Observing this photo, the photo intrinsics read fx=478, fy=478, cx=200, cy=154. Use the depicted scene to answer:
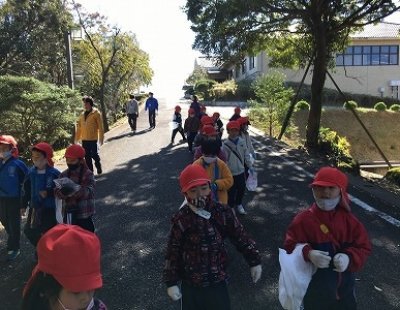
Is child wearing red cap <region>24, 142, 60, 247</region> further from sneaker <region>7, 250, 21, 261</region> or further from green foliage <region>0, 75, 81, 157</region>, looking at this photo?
green foliage <region>0, 75, 81, 157</region>

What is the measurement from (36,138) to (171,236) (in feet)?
38.2

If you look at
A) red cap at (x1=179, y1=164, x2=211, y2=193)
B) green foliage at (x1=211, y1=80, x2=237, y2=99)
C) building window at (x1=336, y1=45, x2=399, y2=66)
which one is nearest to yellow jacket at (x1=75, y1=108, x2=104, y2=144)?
red cap at (x1=179, y1=164, x2=211, y2=193)

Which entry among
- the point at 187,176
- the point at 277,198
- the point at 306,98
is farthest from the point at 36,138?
the point at 306,98

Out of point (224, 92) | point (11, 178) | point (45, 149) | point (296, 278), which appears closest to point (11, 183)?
point (11, 178)

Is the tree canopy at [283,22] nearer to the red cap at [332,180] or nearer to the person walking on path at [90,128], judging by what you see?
the person walking on path at [90,128]

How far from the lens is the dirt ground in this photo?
26.0 m

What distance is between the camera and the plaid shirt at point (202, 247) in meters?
3.40

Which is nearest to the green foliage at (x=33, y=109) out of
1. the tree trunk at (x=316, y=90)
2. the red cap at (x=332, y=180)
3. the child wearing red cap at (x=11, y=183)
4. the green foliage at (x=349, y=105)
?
the child wearing red cap at (x=11, y=183)

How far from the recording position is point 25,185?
552 cm

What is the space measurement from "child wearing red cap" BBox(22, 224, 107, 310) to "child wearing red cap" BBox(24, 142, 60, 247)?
3540mm

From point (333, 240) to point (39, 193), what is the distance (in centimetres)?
333

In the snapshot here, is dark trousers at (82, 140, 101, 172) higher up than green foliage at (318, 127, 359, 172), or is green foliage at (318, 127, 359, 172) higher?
dark trousers at (82, 140, 101, 172)

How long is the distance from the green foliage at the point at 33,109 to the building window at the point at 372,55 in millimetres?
31269

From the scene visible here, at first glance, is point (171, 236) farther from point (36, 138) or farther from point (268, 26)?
point (268, 26)
